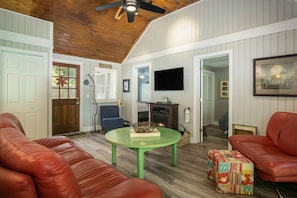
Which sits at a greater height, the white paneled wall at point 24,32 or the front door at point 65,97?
the white paneled wall at point 24,32

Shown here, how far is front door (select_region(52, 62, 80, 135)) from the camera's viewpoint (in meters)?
5.03

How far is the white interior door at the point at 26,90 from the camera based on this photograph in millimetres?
3430

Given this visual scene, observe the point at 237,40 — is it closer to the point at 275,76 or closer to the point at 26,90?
the point at 275,76

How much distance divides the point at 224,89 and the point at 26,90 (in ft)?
21.0

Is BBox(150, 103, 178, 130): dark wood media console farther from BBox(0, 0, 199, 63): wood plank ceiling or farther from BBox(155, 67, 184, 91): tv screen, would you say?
BBox(0, 0, 199, 63): wood plank ceiling

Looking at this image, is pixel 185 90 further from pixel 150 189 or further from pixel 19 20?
pixel 19 20

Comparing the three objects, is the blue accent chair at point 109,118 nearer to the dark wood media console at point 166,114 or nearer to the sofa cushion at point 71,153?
the dark wood media console at point 166,114

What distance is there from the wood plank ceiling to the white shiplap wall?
0.54 m

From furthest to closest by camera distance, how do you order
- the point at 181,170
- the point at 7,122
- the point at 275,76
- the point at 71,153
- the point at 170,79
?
1. the point at 170,79
2. the point at 275,76
3. the point at 181,170
4. the point at 71,153
5. the point at 7,122

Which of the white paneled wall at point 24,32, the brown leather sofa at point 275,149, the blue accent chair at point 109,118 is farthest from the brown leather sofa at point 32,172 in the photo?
the blue accent chair at point 109,118

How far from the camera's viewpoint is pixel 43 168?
0.82m

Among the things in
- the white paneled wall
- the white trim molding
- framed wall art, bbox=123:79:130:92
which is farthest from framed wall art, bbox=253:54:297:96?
the white paneled wall

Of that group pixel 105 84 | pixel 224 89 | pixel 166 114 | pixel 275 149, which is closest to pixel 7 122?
pixel 275 149

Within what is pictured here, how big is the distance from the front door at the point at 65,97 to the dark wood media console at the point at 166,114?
2.51 metres
